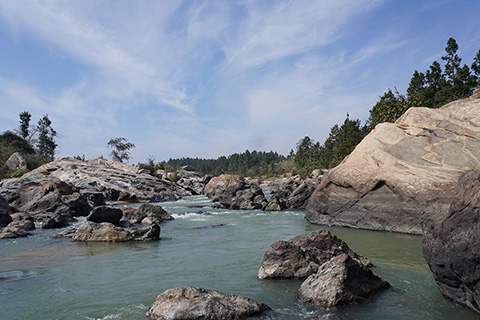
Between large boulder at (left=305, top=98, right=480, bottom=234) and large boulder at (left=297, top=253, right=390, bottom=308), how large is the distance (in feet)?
21.6

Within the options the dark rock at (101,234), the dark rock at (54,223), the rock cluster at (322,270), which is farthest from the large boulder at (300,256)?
the dark rock at (54,223)

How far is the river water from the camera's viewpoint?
580 centimetres

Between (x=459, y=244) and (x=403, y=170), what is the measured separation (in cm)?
870

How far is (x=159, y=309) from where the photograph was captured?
5.43 metres

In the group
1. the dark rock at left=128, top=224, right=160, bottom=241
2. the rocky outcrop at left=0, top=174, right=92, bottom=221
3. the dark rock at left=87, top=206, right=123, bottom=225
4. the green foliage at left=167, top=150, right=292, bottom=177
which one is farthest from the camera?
the green foliage at left=167, top=150, right=292, bottom=177

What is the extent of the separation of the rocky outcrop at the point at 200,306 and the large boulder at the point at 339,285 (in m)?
0.93

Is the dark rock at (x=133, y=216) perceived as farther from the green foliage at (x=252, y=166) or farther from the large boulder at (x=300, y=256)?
the green foliage at (x=252, y=166)

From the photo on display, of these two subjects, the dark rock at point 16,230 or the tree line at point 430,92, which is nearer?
the dark rock at point 16,230

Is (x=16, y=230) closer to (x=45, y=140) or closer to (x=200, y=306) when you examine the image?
(x=200, y=306)

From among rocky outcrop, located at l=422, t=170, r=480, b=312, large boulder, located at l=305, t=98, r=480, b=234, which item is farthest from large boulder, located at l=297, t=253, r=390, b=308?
large boulder, located at l=305, t=98, r=480, b=234

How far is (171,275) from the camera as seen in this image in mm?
8117

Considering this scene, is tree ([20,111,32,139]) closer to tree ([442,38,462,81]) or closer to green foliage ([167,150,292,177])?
green foliage ([167,150,292,177])

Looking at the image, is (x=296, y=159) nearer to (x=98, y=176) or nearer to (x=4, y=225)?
(x=98, y=176)

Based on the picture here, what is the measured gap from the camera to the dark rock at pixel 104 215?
14.0m
